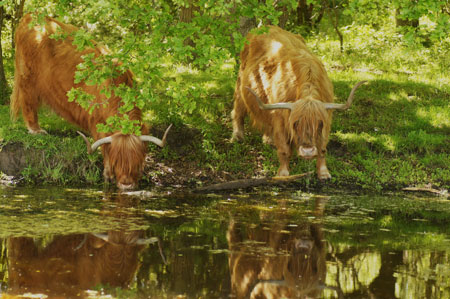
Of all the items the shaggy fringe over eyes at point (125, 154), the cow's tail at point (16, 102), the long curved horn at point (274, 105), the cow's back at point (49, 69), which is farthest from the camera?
the cow's tail at point (16, 102)

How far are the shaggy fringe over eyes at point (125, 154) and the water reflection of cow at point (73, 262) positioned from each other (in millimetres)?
1822

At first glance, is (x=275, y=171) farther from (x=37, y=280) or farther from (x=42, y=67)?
(x=37, y=280)

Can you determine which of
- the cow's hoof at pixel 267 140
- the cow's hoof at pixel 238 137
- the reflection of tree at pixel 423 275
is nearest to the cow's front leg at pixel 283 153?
the cow's hoof at pixel 267 140

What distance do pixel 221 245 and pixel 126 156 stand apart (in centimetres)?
245

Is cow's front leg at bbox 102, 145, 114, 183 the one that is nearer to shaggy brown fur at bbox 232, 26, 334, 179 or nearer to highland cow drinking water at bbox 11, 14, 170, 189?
highland cow drinking water at bbox 11, 14, 170, 189

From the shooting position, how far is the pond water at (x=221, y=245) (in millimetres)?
4793

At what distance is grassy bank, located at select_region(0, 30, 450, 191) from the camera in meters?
8.85

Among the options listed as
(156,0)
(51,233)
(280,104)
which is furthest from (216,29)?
(51,233)

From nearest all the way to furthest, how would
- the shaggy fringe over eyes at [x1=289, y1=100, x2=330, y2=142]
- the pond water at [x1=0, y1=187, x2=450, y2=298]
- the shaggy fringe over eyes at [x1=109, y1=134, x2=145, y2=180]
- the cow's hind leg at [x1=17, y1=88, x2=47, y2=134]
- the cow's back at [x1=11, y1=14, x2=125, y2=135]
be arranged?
the pond water at [x1=0, y1=187, x2=450, y2=298] → the shaggy fringe over eyes at [x1=109, y1=134, x2=145, y2=180] → the shaggy fringe over eyes at [x1=289, y1=100, x2=330, y2=142] → the cow's back at [x1=11, y1=14, x2=125, y2=135] → the cow's hind leg at [x1=17, y1=88, x2=47, y2=134]

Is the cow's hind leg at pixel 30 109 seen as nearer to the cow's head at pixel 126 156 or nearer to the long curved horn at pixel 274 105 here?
the cow's head at pixel 126 156

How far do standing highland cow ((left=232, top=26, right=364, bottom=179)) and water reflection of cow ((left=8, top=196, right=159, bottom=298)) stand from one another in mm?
2840

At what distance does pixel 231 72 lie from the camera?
1202cm

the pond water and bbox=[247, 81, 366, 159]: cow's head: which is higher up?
bbox=[247, 81, 366, 159]: cow's head

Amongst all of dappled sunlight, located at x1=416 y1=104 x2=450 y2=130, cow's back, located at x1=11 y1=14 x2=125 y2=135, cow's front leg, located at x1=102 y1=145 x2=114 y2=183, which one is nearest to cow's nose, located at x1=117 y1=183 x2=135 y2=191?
cow's front leg, located at x1=102 y1=145 x2=114 y2=183
